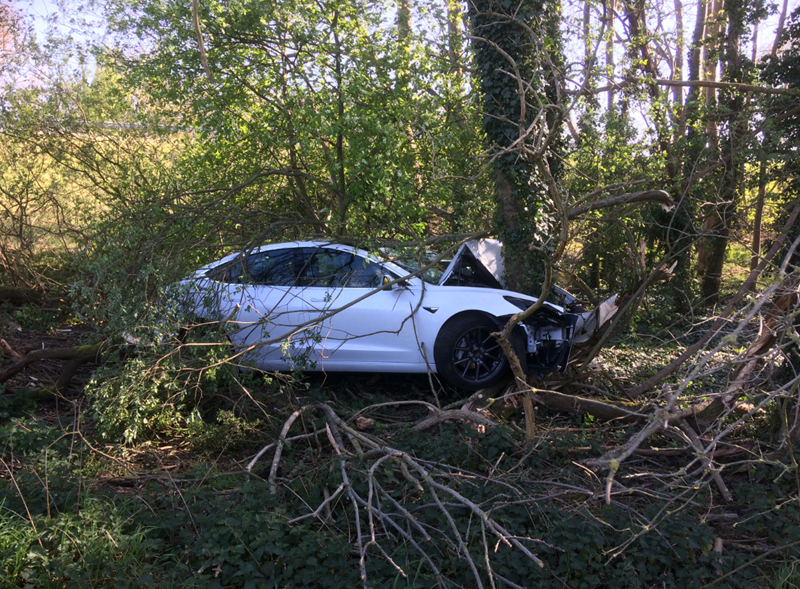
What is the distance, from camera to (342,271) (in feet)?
21.7

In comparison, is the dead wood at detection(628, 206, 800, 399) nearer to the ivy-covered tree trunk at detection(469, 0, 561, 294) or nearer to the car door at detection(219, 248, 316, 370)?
→ the ivy-covered tree trunk at detection(469, 0, 561, 294)

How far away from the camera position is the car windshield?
21.6 feet

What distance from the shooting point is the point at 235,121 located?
8.13 meters

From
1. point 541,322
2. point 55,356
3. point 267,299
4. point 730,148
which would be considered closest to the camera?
point 55,356

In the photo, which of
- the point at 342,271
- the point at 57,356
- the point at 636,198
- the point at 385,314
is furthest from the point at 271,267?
the point at 636,198

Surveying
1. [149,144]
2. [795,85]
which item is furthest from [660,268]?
[149,144]

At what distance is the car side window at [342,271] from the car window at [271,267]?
209 millimetres

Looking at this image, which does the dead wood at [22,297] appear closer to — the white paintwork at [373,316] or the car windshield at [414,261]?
the white paintwork at [373,316]

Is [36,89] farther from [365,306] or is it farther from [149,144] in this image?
[365,306]

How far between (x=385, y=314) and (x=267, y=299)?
1.27 m

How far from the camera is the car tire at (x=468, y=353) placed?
6.27 metres

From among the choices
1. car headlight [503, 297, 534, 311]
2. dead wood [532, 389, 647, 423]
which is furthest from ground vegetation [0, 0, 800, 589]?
car headlight [503, 297, 534, 311]

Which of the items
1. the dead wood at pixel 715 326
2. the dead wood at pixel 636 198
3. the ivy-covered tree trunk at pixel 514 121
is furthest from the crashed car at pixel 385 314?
the ivy-covered tree trunk at pixel 514 121

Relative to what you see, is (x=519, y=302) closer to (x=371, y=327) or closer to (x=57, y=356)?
(x=371, y=327)
